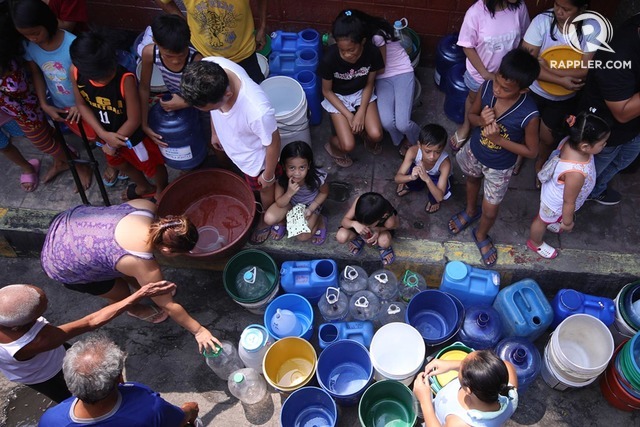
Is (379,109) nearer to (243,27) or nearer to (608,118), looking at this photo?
(243,27)

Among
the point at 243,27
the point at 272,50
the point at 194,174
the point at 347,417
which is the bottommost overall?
the point at 347,417

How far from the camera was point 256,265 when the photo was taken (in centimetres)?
446

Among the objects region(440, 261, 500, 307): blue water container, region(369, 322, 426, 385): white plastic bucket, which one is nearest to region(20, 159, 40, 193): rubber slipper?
region(369, 322, 426, 385): white plastic bucket

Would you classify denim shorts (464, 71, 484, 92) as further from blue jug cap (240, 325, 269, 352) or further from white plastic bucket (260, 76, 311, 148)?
blue jug cap (240, 325, 269, 352)

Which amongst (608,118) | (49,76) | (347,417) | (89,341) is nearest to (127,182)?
(49,76)

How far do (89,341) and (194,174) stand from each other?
1.99 meters

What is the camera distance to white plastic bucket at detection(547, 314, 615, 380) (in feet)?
11.9

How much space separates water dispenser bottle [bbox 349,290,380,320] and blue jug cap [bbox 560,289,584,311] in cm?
142

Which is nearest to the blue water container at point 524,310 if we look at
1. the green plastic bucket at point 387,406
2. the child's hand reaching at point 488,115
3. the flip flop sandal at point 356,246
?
the green plastic bucket at point 387,406

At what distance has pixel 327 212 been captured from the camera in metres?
4.63

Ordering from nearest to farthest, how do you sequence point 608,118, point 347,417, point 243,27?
point 608,118 < point 347,417 < point 243,27

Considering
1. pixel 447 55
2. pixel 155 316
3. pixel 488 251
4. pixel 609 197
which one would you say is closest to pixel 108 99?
pixel 155 316

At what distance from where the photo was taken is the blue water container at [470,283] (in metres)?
4.04

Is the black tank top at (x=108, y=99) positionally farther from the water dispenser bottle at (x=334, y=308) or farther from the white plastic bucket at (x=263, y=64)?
the water dispenser bottle at (x=334, y=308)
